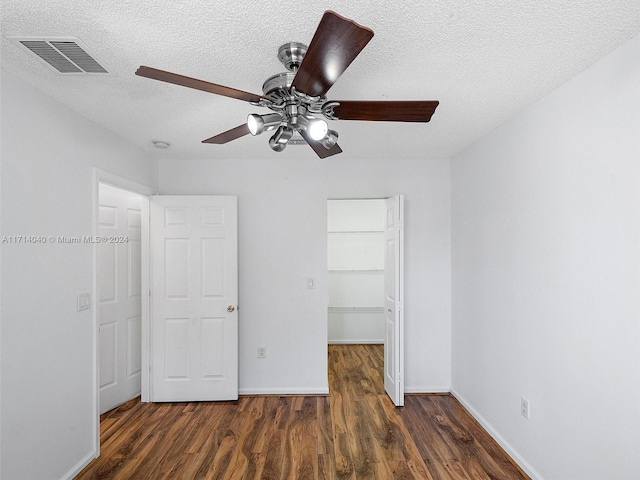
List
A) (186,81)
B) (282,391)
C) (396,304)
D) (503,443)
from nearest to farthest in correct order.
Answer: (186,81)
(503,443)
(396,304)
(282,391)

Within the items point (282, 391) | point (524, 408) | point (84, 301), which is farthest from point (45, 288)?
point (524, 408)

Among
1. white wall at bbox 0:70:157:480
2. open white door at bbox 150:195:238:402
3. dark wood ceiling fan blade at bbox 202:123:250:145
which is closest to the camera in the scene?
dark wood ceiling fan blade at bbox 202:123:250:145

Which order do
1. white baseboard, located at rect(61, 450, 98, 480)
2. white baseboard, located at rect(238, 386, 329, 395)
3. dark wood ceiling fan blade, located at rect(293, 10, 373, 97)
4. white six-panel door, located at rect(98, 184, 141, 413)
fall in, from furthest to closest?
1. white baseboard, located at rect(238, 386, 329, 395)
2. white six-panel door, located at rect(98, 184, 141, 413)
3. white baseboard, located at rect(61, 450, 98, 480)
4. dark wood ceiling fan blade, located at rect(293, 10, 373, 97)

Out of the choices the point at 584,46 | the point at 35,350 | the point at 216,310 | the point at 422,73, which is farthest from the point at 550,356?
the point at 35,350

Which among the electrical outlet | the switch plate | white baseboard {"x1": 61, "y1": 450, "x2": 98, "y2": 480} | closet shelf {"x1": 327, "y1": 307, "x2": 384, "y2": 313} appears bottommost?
white baseboard {"x1": 61, "y1": 450, "x2": 98, "y2": 480}

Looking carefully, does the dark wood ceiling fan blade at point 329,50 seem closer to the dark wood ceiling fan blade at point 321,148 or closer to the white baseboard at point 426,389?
the dark wood ceiling fan blade at point 321,148

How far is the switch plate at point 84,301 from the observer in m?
2.44

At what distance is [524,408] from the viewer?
245 centimetres

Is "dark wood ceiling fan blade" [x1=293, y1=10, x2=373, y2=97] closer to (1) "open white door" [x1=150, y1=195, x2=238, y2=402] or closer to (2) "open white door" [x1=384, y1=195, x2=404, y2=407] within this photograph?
(2) "open white door" [x1=384, y1=195, x2=404, y2=407]

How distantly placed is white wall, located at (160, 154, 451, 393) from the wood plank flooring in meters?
0.38

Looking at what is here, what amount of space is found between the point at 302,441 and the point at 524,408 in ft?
5.28

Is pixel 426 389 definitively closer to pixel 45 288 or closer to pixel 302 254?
pixel 302 254

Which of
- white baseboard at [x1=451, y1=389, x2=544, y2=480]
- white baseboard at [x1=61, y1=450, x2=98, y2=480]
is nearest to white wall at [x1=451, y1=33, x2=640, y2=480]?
white baseboard at [x1=451, y1=389, x2=544, y2=480]

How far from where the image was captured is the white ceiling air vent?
5.13 ft
